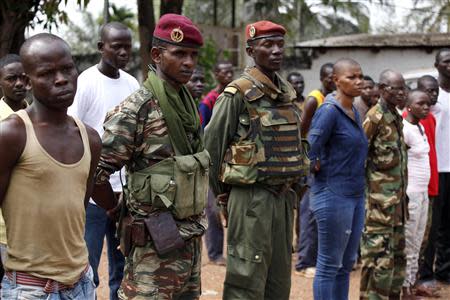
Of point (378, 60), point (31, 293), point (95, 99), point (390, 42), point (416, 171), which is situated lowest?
point (31, 293)

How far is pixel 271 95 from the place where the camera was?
4.37m

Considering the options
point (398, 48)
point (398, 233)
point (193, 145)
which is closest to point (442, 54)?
point (398, 233)

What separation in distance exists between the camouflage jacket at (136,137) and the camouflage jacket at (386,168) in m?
2.35

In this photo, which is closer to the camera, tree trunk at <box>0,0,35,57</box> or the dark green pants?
the dark green pants

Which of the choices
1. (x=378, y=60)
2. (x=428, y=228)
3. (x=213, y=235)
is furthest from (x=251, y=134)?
(x=378, y=60)

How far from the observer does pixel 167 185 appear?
3.52 meters

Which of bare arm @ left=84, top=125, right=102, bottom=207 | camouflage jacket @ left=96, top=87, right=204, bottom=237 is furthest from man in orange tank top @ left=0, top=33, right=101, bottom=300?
camouflage jacket @ left=96, top=87, right=204, bottom=237

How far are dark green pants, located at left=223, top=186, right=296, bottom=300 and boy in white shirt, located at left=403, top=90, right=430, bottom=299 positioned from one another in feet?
6.58

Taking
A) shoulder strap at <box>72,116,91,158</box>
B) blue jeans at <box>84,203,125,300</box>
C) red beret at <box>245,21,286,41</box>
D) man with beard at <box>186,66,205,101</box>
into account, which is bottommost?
blue jeans at <box>84,203,125,300</box>

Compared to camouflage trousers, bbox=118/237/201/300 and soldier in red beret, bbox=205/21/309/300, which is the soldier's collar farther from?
camouflage trousers, bbox=118/237/201/300

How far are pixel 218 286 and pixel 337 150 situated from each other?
7.35 feet

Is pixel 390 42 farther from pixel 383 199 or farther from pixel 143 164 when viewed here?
pixel 143 164

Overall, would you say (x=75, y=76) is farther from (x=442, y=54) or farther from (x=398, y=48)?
(x=398, y=48)

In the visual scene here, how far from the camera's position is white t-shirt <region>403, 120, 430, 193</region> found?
610cm
